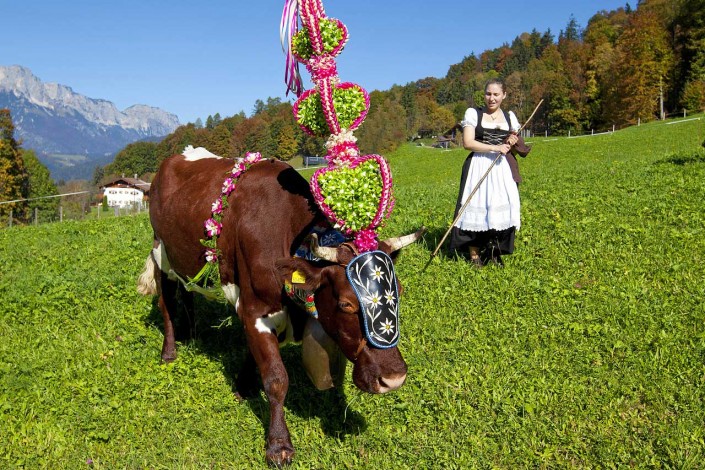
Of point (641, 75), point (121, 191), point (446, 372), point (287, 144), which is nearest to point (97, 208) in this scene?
point (287, 144)

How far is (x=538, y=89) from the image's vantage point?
282 ft

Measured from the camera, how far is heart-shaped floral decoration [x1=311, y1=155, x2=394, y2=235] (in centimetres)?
445

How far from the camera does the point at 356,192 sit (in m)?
4.47

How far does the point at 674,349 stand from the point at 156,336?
246 inches

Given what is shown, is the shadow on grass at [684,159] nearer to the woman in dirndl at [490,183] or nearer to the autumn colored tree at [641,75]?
the woman in dirndl at [490,183]

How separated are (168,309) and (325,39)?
4.35 m

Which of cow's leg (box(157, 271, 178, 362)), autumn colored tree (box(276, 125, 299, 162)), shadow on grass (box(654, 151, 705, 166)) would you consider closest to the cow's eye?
cow's leg (box(157, 271, 178, 362))

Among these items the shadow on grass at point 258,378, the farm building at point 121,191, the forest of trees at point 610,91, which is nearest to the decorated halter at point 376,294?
the shadow on grass at point 258,378

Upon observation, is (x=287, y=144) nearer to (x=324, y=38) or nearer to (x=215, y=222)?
(x=215, y=222)

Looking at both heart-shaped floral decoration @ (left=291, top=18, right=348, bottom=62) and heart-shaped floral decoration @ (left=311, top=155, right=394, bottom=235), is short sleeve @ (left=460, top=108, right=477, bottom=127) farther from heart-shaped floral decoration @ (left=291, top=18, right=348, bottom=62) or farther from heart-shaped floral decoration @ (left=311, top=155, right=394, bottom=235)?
heart-shaped floral decoration @ (left=311, top=155, right=394, bottom=235)

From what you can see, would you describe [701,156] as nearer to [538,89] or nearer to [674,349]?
[674,349]

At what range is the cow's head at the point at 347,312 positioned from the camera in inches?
167

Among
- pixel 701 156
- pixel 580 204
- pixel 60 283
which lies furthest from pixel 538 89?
pixel 60 283

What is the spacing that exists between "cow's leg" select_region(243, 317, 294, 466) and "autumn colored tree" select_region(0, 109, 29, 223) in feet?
243
